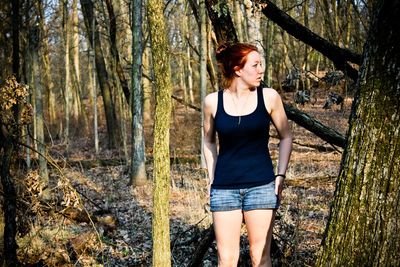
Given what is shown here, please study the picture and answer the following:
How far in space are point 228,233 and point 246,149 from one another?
1.93ft

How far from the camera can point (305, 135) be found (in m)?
15.9

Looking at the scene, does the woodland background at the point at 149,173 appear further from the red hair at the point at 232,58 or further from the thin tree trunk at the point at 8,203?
the red hair at the point at 232,58

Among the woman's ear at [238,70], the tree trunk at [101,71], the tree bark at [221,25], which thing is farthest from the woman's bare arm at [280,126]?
the tree trunk at [101,71]

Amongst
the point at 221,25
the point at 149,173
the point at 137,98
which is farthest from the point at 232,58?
the point at 149,173

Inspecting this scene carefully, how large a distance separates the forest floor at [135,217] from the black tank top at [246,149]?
2.40 feet

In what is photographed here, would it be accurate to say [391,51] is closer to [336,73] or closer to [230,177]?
[230,177]

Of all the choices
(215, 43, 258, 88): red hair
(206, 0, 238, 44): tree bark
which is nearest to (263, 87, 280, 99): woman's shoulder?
(215, 43, 258, 88): red hair

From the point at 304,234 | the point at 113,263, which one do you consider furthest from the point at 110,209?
the point at 304,234

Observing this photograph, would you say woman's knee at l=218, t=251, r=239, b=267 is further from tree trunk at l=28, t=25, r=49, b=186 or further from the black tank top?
tree trunk at l=28, t=25, r=49, b=186

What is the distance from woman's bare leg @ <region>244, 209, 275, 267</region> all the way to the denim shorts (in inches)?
1.8

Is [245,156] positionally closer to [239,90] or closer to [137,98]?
[239,90]

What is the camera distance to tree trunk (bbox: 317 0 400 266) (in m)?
2.15

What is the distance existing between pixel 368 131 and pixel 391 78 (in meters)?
0.26

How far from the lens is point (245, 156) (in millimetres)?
3033
